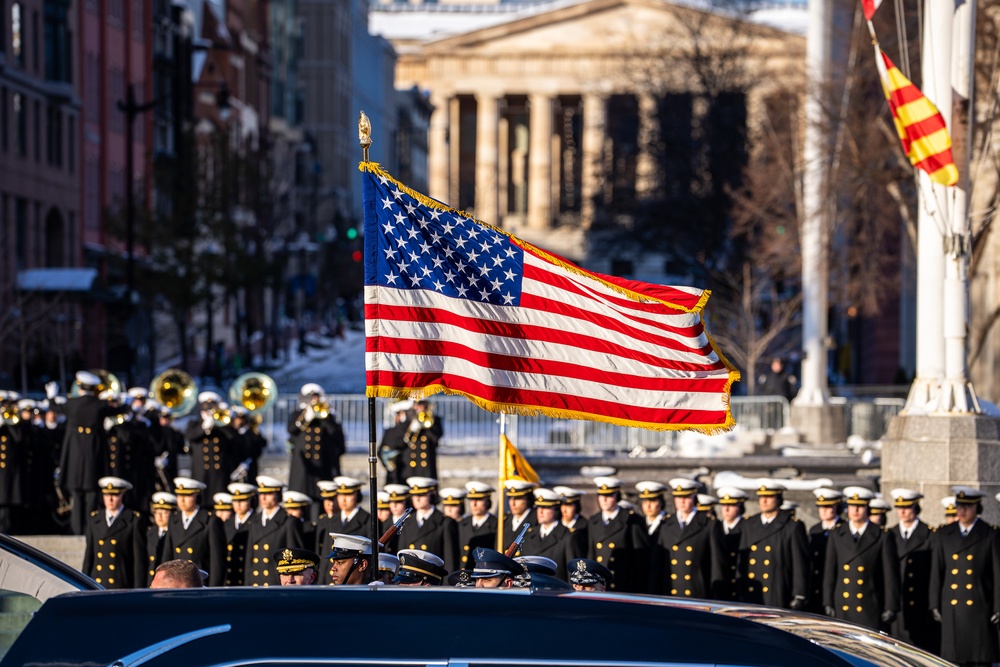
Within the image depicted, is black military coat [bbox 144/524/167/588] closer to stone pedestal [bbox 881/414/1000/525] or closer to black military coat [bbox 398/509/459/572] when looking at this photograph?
black military coat [bbox 398/509/459/572]

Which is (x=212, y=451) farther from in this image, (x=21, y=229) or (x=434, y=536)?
(x=21, y=229)

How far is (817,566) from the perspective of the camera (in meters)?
14.2

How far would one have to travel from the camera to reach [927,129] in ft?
51.3

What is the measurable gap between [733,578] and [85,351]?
3868 centimetres

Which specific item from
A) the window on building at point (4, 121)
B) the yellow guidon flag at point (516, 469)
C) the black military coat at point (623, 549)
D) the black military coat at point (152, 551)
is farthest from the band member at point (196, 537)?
the window on building at point (4, 121)

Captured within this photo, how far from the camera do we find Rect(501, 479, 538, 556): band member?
553 inches

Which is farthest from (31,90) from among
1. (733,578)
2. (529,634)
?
(529,634)

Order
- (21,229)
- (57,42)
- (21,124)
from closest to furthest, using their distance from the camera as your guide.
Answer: (21,124), (21,229), (57,42)

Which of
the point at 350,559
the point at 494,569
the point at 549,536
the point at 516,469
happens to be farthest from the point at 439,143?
the point at 494,569

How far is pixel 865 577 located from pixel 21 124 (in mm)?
39442

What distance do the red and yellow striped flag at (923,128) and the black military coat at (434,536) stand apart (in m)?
5.09

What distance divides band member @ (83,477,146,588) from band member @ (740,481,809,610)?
15.0ft

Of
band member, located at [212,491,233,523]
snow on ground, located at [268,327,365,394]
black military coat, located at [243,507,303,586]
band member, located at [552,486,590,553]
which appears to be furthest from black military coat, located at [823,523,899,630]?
snow on ground, located at [268,327,365,394]

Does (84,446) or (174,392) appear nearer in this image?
(84,446)
